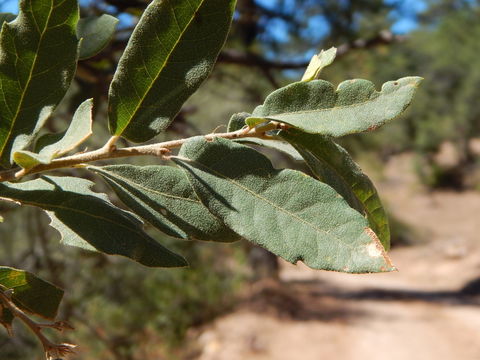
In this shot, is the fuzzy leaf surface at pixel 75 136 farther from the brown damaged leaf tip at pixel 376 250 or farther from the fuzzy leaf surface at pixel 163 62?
the brown damaged leaf tip at pixel 376 250

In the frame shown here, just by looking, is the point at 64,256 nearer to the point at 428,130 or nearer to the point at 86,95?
the point at 86,95

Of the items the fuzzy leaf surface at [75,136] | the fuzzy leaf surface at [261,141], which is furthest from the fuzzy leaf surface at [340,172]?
the fuzzy leaf surface at [75,136]

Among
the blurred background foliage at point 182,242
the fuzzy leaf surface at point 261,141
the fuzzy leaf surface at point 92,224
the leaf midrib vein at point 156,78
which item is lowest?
Answer: the fuzzy leaf surface at point 92,224

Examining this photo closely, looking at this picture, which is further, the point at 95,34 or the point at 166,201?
the point at 95,34

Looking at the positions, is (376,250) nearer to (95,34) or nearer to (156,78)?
(156,78)

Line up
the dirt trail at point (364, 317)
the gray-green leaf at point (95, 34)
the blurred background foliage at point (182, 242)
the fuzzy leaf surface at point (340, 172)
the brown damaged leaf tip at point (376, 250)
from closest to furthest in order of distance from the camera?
the brown damaged leaf tip at point (376, 250) < the fuzzy leaf surface at point (340, 172) < the gray-green leaf at point (95, 34) < the blurred background foliage at point (182, 242) < the dirt trail at point (364, 317)

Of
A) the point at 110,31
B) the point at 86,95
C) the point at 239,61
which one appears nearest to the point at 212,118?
the point at 239,61

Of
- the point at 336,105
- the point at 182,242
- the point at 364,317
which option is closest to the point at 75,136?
the point at 336,105

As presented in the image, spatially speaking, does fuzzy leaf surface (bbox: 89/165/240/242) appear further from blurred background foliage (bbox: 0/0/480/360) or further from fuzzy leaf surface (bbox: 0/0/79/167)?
blurred background foliage (bbox: 0/0/480/360)
